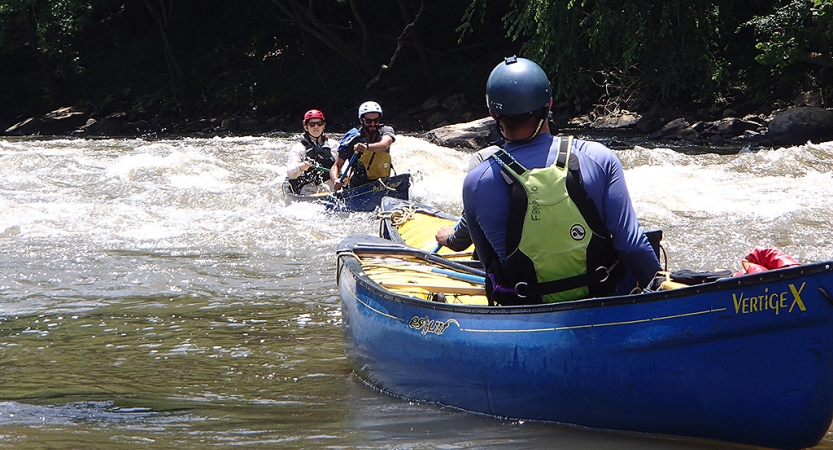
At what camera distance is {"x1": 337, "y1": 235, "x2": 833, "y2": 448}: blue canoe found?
290 centimetres

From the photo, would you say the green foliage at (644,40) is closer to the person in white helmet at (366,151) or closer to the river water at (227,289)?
the river water at (227,289)

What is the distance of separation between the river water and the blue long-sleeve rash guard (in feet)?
2.06

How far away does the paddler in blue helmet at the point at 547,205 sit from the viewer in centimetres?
327

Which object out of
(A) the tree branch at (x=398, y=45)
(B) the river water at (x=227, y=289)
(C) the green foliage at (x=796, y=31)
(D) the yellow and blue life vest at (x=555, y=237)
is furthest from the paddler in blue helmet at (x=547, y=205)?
(A) the tree branch at (x=398, y=45)

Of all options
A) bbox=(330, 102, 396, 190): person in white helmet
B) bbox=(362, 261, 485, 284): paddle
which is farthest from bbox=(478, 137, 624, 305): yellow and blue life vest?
bbox=(330, 102, 396, 190): person in white helmet

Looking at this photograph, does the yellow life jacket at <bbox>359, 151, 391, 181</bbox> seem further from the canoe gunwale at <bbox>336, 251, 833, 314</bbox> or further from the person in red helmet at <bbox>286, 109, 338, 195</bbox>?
the canoe gunwale at <bbox>336, 251, 833, 314</bbox>

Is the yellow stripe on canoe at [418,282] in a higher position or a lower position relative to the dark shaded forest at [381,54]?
lower

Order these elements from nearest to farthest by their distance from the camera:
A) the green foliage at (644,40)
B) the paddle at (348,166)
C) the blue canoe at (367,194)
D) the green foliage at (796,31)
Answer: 1. the blue canoe at (367,194)
2. the paddle at (348,166)
3. the green foliage at (796,31)
4. the green foliage at (644,40)

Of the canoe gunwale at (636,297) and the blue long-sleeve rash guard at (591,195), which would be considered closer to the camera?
the canoe gunwale at (636,297)

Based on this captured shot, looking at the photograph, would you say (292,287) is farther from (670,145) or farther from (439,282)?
(670,145)

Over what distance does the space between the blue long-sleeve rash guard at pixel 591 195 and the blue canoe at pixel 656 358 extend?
10.8 inches

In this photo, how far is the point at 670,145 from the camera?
52.5 ft

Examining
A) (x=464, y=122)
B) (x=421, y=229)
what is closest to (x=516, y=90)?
(x=421, y=229)

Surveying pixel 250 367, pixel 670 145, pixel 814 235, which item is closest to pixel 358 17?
pixel 670 145
